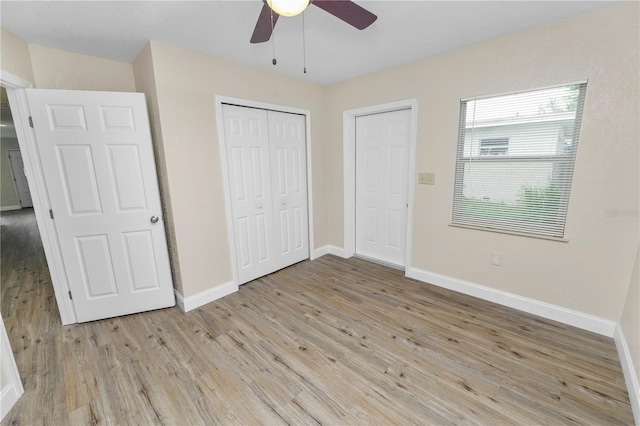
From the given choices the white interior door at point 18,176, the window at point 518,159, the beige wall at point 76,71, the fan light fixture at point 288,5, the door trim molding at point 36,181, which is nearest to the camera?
the fan light fixture at point 288,5

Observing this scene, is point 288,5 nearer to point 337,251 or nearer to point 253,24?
point 253,24

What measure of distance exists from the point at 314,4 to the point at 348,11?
0.19 metres

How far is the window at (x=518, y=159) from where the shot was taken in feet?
6.90

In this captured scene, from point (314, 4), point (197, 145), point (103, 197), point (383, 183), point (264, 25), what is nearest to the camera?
point (314, 4)

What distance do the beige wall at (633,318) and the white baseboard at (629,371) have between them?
31 mm

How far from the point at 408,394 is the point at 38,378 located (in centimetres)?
244

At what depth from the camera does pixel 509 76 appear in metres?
2.25

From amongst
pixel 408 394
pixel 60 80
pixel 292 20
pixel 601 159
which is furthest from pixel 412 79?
pixel 60 80

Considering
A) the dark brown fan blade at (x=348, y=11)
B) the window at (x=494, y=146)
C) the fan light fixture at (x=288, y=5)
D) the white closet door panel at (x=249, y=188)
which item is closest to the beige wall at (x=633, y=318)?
the window at (x=494, y=146)

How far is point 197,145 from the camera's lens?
2498mm

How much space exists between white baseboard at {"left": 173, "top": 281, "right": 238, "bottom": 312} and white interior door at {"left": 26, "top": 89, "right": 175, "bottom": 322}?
208 mm

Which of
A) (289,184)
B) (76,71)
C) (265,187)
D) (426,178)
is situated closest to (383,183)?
(426,178)

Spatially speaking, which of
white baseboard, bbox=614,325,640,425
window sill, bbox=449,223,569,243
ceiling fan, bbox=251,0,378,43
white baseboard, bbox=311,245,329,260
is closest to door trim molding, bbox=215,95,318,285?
ceiling fan, bbox=251,0,378,43

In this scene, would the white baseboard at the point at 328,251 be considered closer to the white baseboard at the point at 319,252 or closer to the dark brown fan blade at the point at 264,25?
the white baseboard at the point at 319,252
